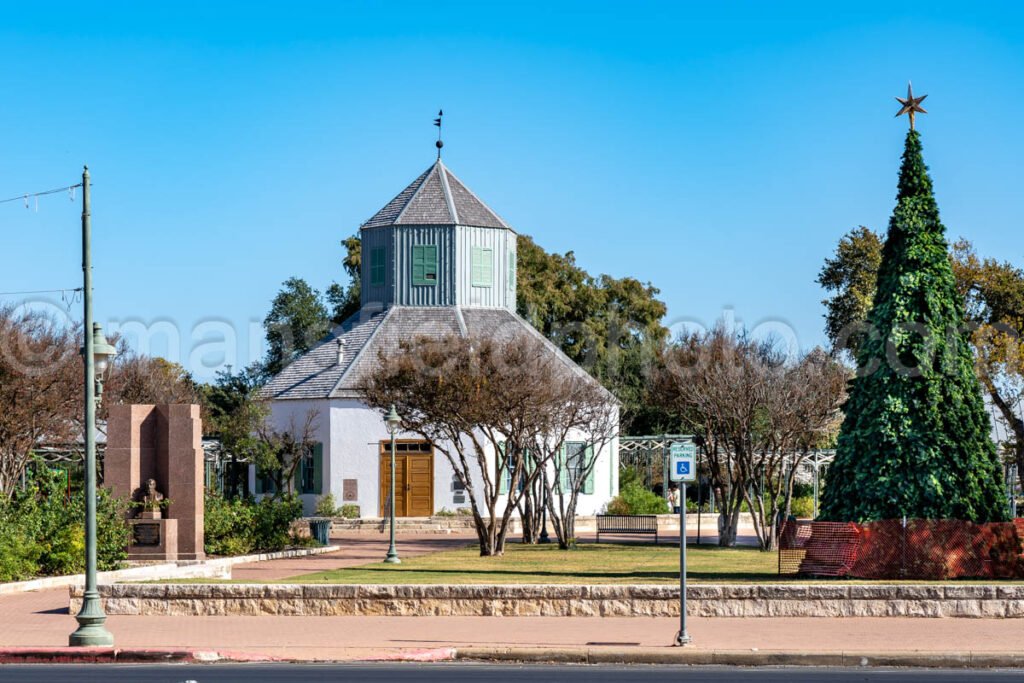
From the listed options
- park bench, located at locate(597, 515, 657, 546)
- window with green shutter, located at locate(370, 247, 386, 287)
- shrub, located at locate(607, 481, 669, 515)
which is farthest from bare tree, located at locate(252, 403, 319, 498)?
park bench, located at locate(597, 515, 657, 546)

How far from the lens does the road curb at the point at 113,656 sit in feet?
55.5

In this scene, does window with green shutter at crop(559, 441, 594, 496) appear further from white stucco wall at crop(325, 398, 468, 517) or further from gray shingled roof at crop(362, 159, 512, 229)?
gray shingled roof at crop(362, 159, 512, 229)

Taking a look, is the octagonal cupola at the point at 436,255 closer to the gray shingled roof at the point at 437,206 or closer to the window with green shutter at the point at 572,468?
the gray shingled roof at the point at 437,206

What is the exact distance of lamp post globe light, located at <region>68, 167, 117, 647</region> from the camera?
17.6 meters

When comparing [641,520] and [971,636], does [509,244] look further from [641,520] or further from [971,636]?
[971,636]

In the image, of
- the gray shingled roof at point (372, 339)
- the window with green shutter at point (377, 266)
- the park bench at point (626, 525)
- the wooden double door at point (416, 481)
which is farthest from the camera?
the window with green shutter at point (377, 266)

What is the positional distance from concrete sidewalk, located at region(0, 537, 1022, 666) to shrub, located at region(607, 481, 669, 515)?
26.5 metres

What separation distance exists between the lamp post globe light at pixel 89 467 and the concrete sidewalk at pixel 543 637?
0.43 m

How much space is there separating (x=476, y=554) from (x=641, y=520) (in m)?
6.74

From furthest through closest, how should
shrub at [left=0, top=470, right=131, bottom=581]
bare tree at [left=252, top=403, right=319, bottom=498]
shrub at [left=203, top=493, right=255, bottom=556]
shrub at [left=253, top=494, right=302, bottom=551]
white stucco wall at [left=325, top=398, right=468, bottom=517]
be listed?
bare tree at [left=252, top=403, right=319, bottom=498] < white stucco wall at [left=325, top=398, right=468, bottom=517] < shrub at [left=253, top=494, right=302, bottom=551] < shrub at [left=203, top=493, right=255, bottom=556] < shrub at [left=0, top=470, right=131, bottom=581]

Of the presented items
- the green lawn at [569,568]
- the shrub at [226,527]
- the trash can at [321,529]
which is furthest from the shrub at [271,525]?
the green lawn at [569,568]

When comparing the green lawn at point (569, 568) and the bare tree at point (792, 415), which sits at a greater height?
the bare tree at point (792, 415)

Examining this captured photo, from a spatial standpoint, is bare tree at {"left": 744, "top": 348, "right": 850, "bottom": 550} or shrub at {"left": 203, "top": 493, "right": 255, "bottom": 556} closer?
shrub at {"left": 203, "top": 493, "right": 255, "bottom": 556}

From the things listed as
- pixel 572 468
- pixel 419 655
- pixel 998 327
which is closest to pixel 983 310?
pixel 998 327
